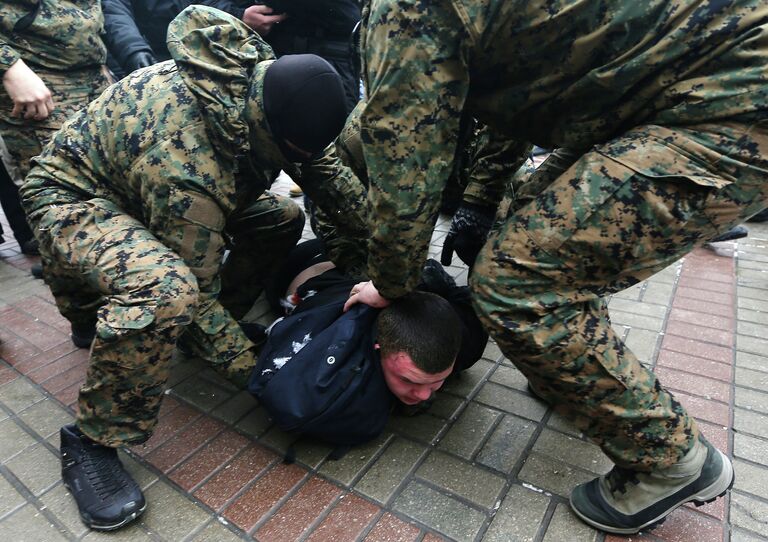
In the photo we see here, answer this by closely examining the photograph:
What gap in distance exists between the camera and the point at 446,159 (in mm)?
1377

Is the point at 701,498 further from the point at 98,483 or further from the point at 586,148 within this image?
the point at 98,483

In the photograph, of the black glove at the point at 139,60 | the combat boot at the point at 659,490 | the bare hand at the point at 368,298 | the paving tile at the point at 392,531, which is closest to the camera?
the combat boot at the point at 659,490

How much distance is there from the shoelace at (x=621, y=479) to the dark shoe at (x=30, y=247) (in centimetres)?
389

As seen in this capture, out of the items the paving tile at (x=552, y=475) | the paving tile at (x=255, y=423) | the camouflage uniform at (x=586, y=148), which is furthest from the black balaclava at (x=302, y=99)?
the paving tile at (x=552, y=475)

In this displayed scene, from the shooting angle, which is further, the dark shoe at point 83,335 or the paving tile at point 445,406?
the dark shoe at point 83,335

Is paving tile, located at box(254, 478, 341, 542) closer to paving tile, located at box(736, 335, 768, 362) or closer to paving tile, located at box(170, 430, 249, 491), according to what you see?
paving tile, located at box(170, 430, 249, 491)

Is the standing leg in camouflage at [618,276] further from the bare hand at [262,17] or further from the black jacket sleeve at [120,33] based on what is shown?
the black jacket sleeve at [120,33]

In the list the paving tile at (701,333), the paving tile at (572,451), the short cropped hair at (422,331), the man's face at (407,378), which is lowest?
the paving tile at (701,333)

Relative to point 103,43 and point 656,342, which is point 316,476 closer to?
point 656,342

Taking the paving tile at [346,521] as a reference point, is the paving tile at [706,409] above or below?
below

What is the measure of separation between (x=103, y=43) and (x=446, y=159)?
111 inches

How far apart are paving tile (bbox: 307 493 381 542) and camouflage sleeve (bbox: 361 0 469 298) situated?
83 centimetres

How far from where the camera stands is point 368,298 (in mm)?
1869

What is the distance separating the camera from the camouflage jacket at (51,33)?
259cm
